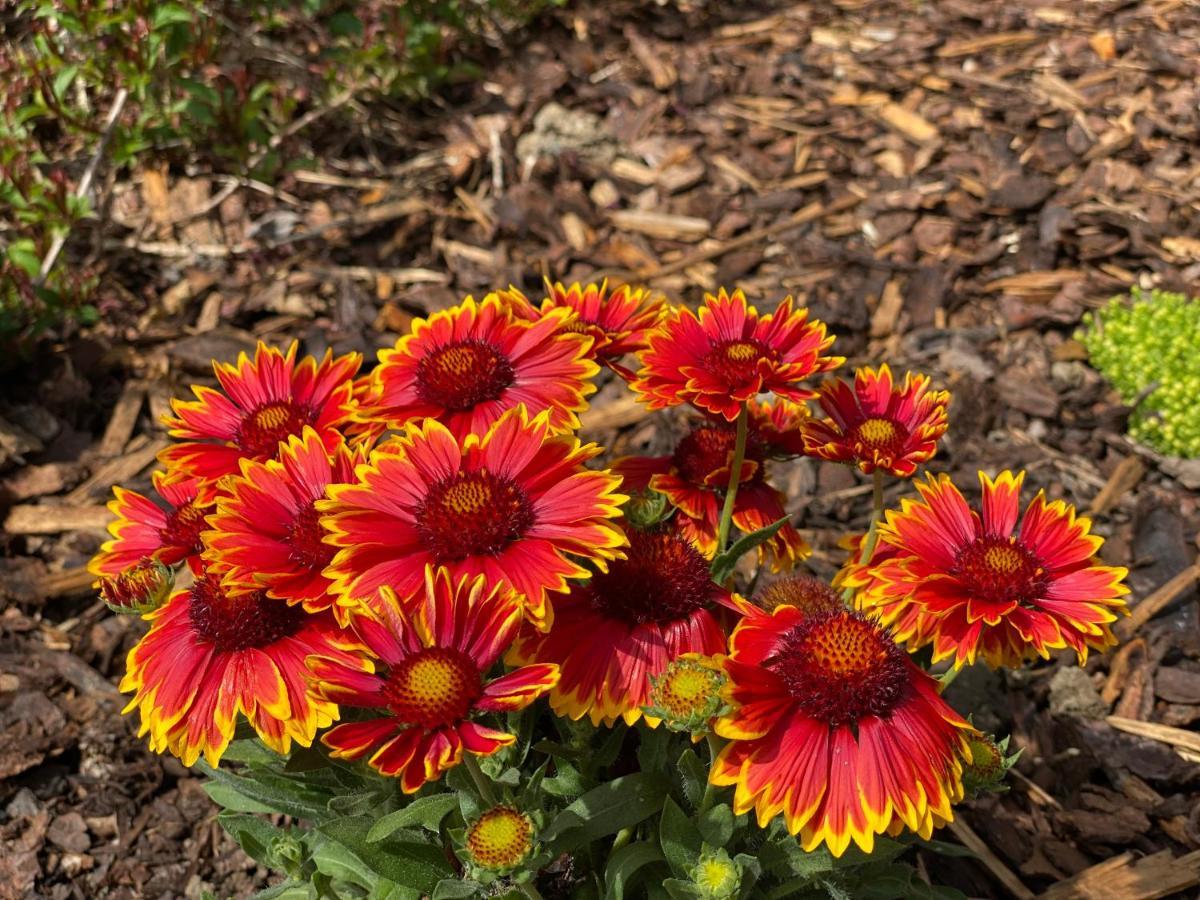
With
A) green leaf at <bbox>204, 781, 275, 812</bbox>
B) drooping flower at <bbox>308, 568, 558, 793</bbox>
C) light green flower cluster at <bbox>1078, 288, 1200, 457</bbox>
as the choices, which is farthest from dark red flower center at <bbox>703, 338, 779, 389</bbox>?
light green flower cluster at <bbox>1078, 288, 1200, 457</bbox>

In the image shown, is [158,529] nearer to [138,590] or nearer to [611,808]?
[138,590]

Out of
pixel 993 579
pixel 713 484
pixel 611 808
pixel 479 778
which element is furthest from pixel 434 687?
pixel 993 579

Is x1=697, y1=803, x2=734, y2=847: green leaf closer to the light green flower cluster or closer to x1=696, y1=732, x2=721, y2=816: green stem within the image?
x1=696, y1=732, x2=721, y2=816: green stem

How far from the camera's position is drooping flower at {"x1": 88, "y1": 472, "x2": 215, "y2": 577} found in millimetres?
2053

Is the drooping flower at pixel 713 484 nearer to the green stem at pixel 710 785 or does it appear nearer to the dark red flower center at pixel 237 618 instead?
the green stem at pixel 710 785

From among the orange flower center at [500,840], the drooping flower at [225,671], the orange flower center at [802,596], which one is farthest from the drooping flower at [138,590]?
the orange flower center at [802,596]

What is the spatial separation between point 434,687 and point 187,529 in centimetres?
72

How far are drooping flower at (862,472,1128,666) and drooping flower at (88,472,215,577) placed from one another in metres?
1.19

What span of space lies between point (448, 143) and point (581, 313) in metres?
3.14

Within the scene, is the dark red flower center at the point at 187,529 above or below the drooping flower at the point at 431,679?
below

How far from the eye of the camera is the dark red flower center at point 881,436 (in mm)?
2051

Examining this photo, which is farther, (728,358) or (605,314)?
(605,314)

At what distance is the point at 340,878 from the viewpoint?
2111 millimetres

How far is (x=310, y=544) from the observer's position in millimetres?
1820
